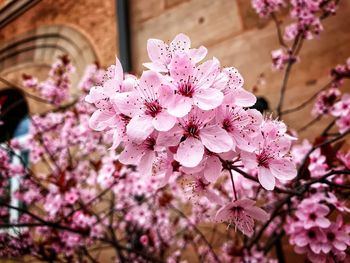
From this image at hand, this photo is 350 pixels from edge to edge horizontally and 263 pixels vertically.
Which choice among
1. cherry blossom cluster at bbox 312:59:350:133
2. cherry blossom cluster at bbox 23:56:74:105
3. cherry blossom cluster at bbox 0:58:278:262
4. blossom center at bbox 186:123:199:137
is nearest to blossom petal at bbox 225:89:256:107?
blossom center at bbox 186:123:199:137

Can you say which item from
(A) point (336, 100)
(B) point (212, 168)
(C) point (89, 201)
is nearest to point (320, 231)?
(B) point (212, 168)

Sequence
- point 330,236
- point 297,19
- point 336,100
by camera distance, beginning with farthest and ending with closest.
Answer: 1. point 297,19
2. point 336,100
3. point 330,236

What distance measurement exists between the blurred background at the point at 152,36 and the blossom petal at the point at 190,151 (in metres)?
1.91

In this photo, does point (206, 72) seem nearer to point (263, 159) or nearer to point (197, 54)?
point (197, 54)

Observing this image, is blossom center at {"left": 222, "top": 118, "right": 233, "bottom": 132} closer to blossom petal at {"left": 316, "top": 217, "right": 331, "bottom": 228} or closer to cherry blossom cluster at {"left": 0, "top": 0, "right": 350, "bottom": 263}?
cherry blossom cluster at {"left": 0, "top": 0, "right": 350, "bottom": 263}

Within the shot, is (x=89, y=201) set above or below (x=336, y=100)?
below

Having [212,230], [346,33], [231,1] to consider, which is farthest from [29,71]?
[346,33]

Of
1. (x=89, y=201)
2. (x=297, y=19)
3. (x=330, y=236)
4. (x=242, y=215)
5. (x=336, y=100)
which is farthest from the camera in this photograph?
(x=89, y=201)

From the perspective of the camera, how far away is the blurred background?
2715mm

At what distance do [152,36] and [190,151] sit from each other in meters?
3.01

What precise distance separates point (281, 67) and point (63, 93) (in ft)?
6.15

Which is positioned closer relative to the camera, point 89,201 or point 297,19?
point 297,19

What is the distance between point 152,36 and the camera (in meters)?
3.64

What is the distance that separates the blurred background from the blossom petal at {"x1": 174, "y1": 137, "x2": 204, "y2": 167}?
1.91m
